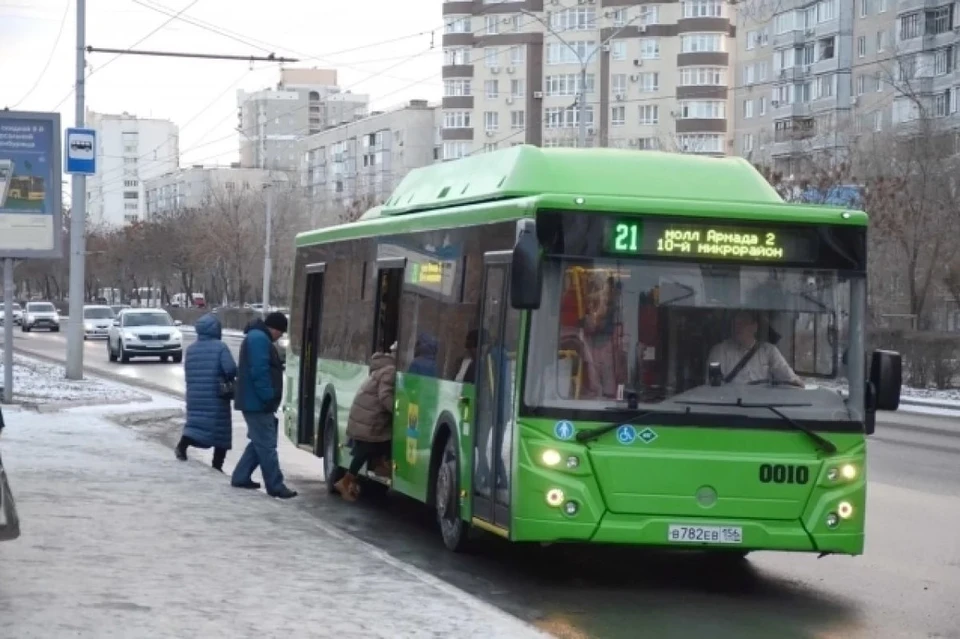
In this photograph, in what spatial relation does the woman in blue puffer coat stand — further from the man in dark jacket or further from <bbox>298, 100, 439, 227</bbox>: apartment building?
<bbox>298, 100, 439, 227</bbox>: apartment building

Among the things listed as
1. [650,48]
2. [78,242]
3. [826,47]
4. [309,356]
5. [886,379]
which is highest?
[650,48]

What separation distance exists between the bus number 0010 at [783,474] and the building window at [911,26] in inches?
3089

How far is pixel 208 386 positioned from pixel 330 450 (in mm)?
1434

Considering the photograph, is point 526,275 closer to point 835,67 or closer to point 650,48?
point 835,67

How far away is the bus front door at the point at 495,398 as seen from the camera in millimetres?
10953

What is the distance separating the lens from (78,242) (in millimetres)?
32688

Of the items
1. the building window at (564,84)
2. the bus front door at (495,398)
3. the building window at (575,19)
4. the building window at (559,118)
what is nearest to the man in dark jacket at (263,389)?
the bus front door at (495,398)

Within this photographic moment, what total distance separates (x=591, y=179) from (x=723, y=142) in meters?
111

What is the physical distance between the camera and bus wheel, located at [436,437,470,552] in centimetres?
1214

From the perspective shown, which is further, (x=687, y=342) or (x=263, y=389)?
(x=263, y=389)

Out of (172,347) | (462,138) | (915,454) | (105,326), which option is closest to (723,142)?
(462,138)

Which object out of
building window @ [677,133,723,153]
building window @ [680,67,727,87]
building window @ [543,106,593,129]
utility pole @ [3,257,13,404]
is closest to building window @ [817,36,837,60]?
building window @ [677,133,723,153]

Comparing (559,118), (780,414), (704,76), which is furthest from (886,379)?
(559,118)

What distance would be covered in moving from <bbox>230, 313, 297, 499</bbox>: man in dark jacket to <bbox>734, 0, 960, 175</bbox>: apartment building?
54.8 metres
